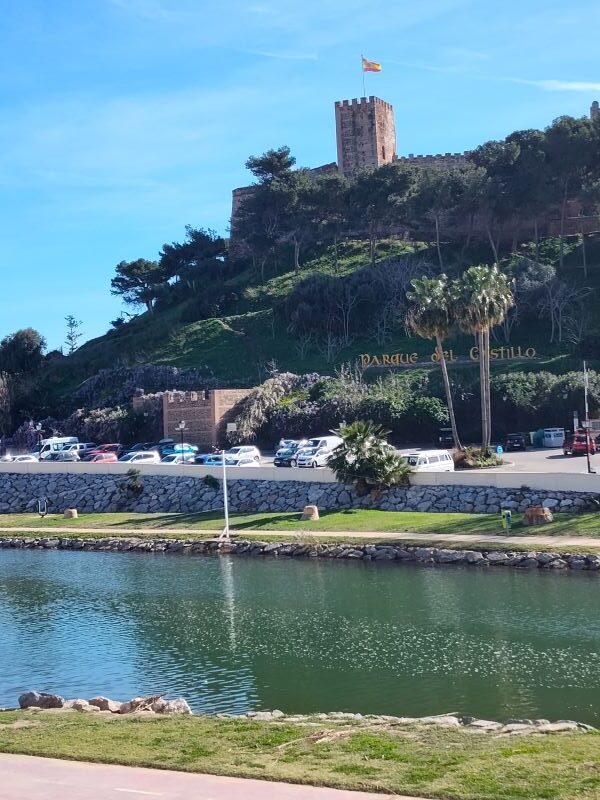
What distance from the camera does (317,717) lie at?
18.8 meters

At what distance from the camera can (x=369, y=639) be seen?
27.5 m

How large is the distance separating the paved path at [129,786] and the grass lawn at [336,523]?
2723cm

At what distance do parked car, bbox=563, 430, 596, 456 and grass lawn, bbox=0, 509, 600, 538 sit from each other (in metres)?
12.4

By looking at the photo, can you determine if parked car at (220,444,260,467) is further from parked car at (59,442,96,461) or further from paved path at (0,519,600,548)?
parked car at (59,442,96,461)

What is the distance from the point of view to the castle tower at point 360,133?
113 m

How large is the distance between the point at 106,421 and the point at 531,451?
1222 inches

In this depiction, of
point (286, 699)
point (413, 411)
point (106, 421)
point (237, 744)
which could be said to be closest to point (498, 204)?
point (413, 411)

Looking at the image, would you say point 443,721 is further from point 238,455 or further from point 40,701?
point 238,455

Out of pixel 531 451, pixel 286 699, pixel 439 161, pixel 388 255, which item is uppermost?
pixel 439 161

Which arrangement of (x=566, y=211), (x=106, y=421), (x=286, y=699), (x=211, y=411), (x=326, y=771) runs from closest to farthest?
1. (x=326, y=771)
2. (x=286, y=699)
3. (x=211, y=411)
4. (x=106, y=421)
5. (x=566, y=211)

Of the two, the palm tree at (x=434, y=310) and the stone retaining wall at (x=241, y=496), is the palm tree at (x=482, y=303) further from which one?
the stone retaining wall at (x=241, y=496)

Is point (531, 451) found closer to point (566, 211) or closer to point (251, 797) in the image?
point (566, 211)

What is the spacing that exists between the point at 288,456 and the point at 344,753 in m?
41.5

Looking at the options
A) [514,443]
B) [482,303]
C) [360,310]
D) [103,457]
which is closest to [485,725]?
[482,303]
